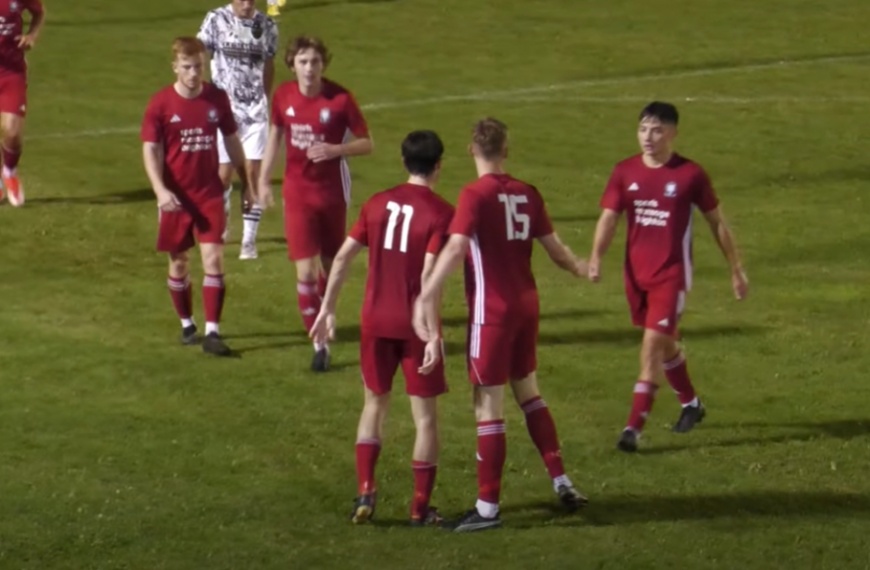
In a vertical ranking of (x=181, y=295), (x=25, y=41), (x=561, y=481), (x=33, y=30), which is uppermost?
(x=33, y=30)

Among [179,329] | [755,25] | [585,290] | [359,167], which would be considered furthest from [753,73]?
[179,329]

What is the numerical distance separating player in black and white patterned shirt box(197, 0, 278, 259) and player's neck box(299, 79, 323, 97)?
11.1 ft

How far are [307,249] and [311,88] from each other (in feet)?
4.05

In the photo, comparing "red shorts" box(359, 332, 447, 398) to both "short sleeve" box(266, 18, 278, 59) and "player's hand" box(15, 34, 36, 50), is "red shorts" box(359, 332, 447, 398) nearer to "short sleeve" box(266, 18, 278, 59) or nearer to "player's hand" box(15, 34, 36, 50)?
"short sleeve" box(266, 18, 278, 59)

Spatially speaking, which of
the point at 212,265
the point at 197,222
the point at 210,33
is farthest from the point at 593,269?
the point at 210,33

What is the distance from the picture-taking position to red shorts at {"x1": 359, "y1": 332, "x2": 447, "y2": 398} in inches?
405

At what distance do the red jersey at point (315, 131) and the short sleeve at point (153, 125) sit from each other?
2.96ft

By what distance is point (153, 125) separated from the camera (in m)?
14.0

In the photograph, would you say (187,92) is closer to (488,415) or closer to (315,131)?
(315,131)

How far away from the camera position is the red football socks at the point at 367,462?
34.4 feet

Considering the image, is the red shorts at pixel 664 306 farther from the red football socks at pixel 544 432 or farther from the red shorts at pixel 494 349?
the red shorts at pixel 494 349

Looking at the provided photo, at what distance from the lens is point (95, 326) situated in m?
15.3

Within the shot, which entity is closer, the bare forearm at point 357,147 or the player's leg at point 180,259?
the bare forearm at point 357,147

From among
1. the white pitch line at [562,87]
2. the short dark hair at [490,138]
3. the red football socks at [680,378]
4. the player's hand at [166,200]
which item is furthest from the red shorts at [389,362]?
the white pitch line at [562,87]
